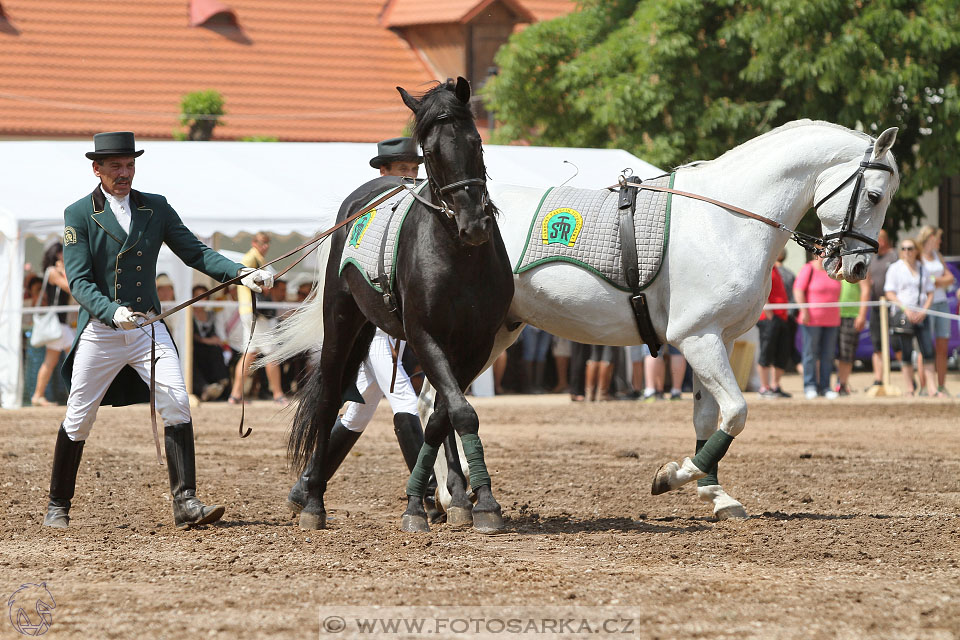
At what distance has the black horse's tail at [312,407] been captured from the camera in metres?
7.43

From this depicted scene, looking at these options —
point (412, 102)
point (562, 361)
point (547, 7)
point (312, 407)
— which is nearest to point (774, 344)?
point (562, 361)

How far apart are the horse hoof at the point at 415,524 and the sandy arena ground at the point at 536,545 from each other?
9 centimetres

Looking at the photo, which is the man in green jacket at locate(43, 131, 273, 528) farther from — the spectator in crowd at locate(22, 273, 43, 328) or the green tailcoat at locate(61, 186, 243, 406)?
the spectator in crowd at locate(22, 273, 43, 328)

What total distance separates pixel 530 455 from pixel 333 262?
13.6 ft

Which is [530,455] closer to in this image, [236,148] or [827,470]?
[827,470]

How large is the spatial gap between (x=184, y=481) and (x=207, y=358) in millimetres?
9402

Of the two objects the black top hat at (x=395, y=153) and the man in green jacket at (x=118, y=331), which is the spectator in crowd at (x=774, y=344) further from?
the man in green jacket at (x=118, y=331)

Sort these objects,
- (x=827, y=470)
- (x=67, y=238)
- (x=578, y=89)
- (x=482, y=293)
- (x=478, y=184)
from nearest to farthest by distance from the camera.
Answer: (x=478, y=184) < (x=482, y=293) < (x=67, y=238) < (x=827, y=470) < (x=578, y=89)

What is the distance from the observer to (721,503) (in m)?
7.36

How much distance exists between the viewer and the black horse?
6.16m

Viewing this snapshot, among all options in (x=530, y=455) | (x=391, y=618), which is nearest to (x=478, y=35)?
(x=530, y=455)

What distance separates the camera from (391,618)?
4.64 meters

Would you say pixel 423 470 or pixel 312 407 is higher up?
pixel 312 407

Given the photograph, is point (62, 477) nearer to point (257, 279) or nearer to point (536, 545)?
point (257, 279)
